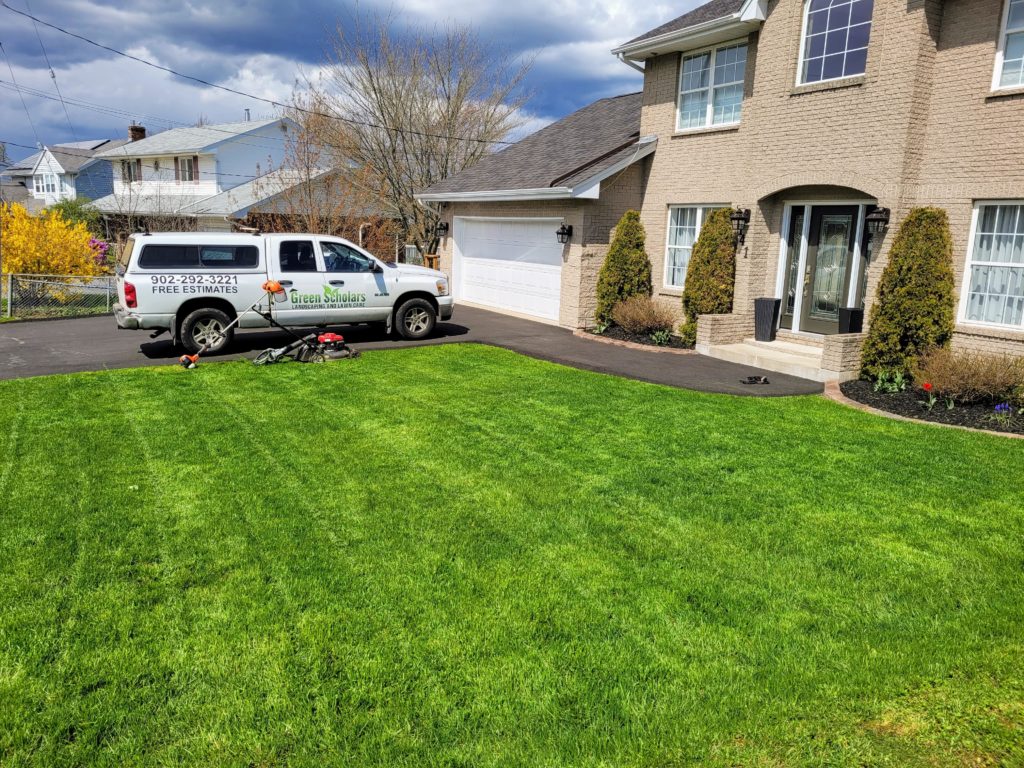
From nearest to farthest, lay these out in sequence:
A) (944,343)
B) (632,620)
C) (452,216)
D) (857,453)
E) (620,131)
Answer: (632,620)
(857,453)
(944,343)
(620,131)
(452,216)

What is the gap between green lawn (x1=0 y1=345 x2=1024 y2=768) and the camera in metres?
3.33

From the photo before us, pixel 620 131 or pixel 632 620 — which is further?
pixel 620 131

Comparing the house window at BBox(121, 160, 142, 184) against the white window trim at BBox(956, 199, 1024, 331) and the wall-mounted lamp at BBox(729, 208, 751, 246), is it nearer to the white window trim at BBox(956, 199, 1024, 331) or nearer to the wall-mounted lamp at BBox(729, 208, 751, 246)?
the wall-mounted lamp at BBox(729, 208, 751, 246)

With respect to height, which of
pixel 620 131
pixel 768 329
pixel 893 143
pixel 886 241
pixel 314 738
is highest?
pixel 620 131

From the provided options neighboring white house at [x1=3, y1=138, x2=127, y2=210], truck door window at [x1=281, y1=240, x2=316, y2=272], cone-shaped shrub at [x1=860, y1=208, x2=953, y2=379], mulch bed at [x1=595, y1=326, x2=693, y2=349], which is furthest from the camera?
neighboring white house at [x1=3, y1=138, x2=127, y2=210]

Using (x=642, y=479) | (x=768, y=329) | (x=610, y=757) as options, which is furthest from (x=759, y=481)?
(x=768, y=329)

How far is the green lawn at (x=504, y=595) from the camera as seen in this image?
131 inches

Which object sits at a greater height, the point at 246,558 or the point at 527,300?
the point at 527,300

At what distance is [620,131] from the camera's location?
17.8 m

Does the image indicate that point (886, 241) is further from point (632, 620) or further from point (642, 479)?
point (632, 620)

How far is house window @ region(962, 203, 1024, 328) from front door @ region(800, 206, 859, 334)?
6.84 feet

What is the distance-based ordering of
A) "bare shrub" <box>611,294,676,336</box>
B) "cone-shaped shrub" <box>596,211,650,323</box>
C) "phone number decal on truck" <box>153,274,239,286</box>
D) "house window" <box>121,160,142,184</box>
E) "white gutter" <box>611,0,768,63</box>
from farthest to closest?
"house window" <box>121,160,142,184</box> < "cone-shaped shrub" <box>596,211,650,323</box> < "bare shrub" <box>611,294,676,336</box> < "white gutter" <box>611,0,768,63</box> < "phone number decal on truck" <box>153,274,239,286</box>

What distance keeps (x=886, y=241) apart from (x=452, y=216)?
13048 millimetres

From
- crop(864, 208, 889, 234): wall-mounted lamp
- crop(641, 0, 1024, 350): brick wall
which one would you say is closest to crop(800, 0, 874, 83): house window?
crop(641, 0, 1024, 350): brick wall
